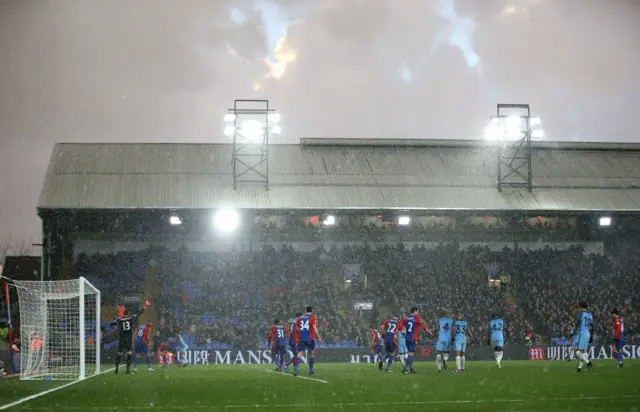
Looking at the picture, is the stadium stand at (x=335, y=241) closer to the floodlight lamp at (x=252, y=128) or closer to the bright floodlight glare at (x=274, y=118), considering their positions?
the floodlight lamp at (x=252, y=128)

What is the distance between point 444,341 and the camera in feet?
96.9

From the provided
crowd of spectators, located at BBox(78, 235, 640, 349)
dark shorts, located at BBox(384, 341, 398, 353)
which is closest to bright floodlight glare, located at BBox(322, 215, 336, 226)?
crowd of spectators, located at BBox(78, 235, 640, 349)

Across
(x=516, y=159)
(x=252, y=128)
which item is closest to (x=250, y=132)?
(x=252, y=128)

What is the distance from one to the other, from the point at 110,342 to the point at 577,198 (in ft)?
93.7

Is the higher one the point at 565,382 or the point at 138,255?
the point at 138,255

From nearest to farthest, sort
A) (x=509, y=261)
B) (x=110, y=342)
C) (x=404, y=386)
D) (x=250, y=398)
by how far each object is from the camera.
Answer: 1. (x=250, y=398)
2. (x=404, y=386)
3. (x=110, y=342)
4. (x=509, y=261)

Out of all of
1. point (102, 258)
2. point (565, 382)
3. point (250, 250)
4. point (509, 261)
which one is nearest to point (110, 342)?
point (102, 258)

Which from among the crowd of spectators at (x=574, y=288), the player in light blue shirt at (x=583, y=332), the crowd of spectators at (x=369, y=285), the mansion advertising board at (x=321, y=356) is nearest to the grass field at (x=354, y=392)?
the player in light blue shirt at (x=583, y=332)

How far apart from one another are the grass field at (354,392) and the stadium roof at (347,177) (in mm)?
21605

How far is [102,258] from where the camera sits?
4762 cm

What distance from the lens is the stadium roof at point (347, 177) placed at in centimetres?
4781

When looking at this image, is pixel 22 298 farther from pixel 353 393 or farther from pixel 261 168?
pixel 261 168

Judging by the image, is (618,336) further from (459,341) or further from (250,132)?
(250,132)

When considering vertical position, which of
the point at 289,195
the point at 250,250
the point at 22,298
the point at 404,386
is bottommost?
the point at 404,386
